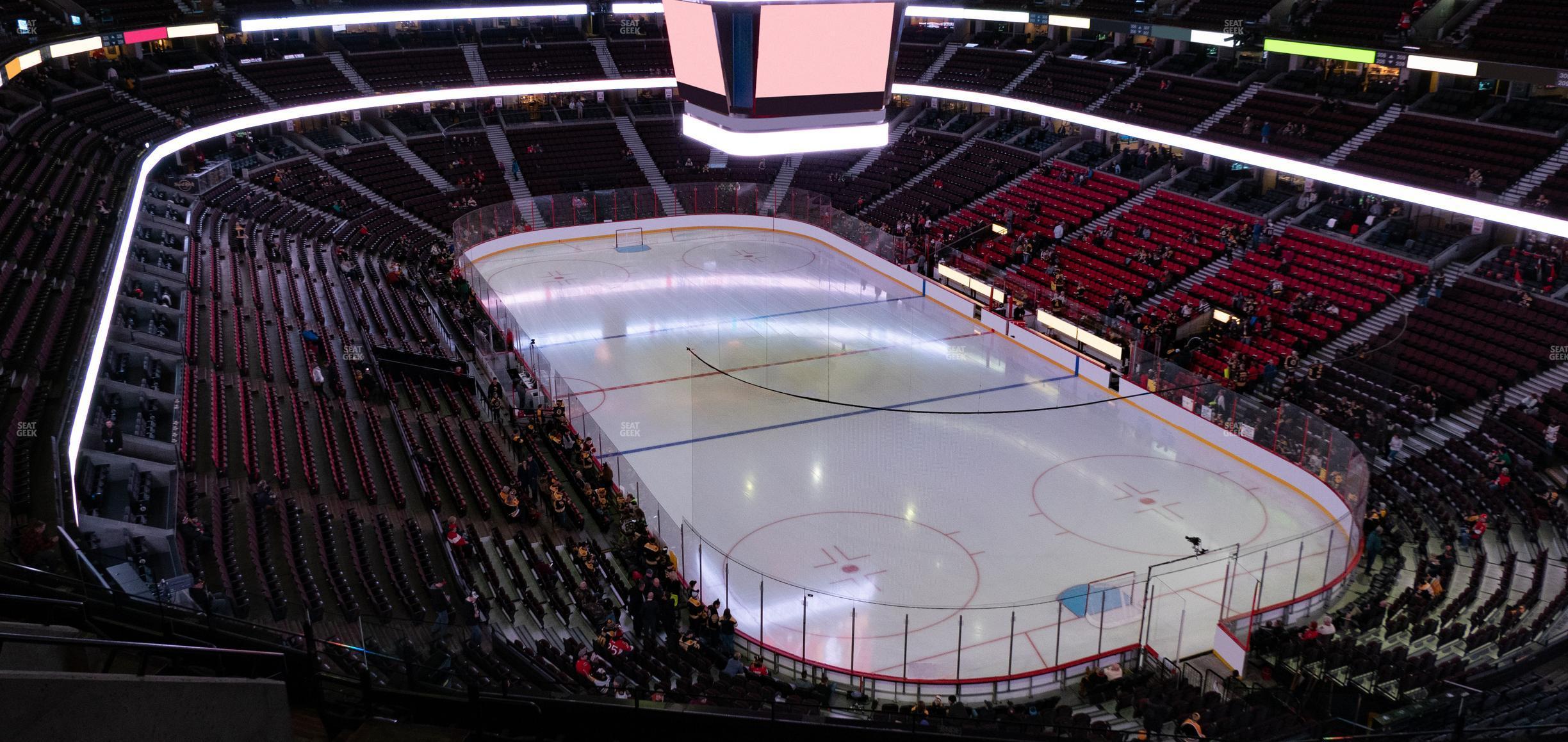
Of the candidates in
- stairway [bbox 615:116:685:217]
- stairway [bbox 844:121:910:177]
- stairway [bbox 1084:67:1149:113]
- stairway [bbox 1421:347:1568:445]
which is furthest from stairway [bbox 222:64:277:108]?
stairway [bbox 1421:347:1568:445]

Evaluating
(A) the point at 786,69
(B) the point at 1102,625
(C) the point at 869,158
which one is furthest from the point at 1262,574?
(C) the point at 869,158

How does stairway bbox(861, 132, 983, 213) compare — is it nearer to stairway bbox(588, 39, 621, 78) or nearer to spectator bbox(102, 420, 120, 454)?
stairway bbox(588, 39, 621, 78)

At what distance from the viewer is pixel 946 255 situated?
104 ft

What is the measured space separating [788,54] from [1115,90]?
1043 inches

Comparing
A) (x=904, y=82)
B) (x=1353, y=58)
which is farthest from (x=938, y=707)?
(x=904, y=82)

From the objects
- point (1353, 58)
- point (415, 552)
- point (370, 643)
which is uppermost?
point (1353, 58)

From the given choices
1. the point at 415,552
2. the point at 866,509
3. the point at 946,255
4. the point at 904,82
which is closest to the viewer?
the point at 415,552

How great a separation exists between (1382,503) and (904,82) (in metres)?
28.1

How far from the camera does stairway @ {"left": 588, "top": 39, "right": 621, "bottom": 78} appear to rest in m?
43.6

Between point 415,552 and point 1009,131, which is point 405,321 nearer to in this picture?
point 415,552

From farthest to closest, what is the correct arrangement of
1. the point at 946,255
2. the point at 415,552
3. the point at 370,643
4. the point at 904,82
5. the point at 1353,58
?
1. the point at 904,82
2. the point at 946,255
3. the point at 1353,58
4. the point at 415,552
5. the point at 370,643

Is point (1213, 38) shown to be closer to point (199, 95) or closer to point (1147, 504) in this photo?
point (1147, 504)

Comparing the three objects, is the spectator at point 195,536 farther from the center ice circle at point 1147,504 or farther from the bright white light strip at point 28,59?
the bright white light strip at point 28,59

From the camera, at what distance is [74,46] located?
97.8ft
